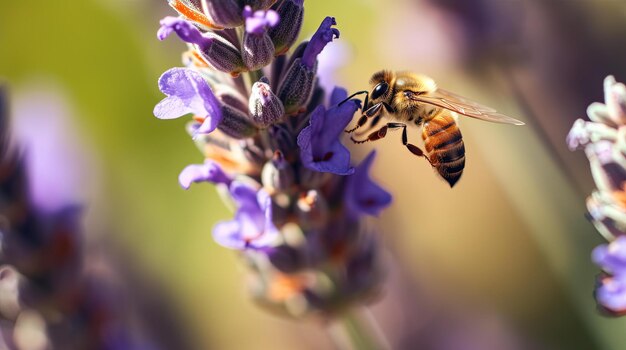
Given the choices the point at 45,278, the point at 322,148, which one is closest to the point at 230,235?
the point at 322,148

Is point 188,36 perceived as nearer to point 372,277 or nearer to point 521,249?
point 372,277

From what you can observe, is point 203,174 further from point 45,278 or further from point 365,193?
point 45,278

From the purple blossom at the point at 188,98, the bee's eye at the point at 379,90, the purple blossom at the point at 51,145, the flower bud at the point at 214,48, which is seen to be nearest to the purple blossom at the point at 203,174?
the purple blossom at the point at 188,98

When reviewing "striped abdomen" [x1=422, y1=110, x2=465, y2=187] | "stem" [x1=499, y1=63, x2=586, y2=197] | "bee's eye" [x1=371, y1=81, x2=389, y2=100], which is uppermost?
"bee's eye" [x1=371, y1=81, x2=389, y2=100]

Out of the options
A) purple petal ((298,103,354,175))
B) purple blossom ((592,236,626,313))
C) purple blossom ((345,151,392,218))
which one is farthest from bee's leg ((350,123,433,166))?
purple blossom ((592,236,626,313))

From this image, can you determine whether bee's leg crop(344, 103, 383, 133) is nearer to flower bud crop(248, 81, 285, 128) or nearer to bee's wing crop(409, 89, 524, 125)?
bee's wing crop(409, 89, 524, 125)
